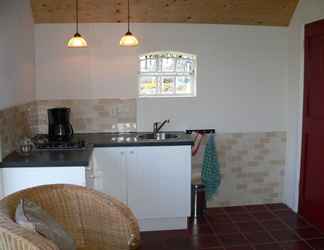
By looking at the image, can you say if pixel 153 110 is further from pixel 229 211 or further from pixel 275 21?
pixel 275 21

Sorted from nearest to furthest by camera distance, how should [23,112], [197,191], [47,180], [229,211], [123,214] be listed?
[123,214] → [47,180] → [23,112] → [197,191] → [229,211]

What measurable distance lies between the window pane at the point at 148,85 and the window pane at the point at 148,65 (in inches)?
3.7

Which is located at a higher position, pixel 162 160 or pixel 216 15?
pixel 216 15

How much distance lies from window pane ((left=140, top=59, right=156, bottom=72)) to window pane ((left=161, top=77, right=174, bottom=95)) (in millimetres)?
190

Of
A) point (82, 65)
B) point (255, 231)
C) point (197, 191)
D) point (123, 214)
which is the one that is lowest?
point (255, 231)

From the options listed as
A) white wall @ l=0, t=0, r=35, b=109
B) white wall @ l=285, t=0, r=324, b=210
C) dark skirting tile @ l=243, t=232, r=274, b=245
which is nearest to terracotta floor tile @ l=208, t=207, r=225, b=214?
dark skirting tile @ l=243, t=232, r=274, b=245

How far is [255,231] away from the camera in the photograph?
3824 millimetres

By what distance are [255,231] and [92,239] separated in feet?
6.84

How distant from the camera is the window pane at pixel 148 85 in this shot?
4.42 metres

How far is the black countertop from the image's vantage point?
9.57 feet

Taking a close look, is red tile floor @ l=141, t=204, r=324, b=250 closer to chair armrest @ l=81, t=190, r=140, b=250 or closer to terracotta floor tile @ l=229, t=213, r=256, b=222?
terracotta floor tile @ l=229, t=213, r=256, b=222

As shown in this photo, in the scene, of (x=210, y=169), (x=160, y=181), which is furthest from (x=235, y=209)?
(x=160, y=181)

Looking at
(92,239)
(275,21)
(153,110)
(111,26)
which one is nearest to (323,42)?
(275,21)

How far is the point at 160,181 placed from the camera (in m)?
3.81
